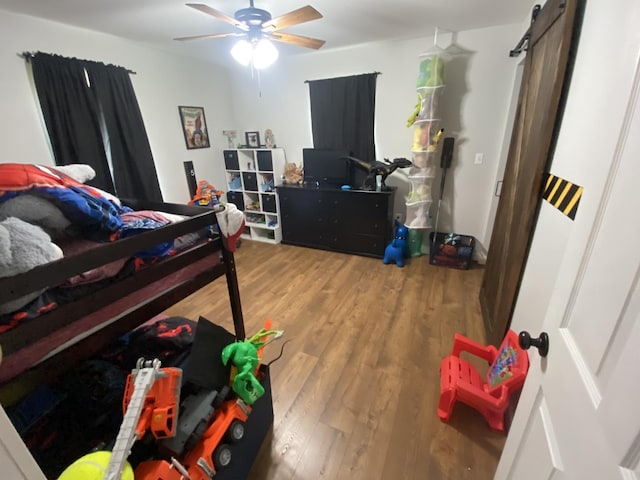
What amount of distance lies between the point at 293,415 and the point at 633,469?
1388 mm

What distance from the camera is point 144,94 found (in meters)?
2.95

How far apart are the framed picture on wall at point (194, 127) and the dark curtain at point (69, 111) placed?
37.9 inches

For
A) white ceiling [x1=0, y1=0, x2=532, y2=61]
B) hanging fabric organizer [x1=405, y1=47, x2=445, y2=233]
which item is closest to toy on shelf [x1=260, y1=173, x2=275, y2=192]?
white ceiling [x1=0, y1=0, x2=532, y2=61]

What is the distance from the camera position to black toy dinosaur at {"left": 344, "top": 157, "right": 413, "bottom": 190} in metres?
2.97

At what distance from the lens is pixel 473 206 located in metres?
3.11

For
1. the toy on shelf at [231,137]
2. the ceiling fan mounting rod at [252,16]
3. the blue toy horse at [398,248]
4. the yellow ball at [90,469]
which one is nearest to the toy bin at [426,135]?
the blue toy horse at [398,248]

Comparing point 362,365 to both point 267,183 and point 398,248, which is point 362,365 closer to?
point 398,248

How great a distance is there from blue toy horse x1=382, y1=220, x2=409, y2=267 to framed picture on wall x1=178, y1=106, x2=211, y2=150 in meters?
2.79

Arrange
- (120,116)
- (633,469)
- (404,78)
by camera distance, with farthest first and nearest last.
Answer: (404,78), (120,116), (633,469)

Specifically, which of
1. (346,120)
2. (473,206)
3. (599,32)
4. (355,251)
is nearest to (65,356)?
(599,32)

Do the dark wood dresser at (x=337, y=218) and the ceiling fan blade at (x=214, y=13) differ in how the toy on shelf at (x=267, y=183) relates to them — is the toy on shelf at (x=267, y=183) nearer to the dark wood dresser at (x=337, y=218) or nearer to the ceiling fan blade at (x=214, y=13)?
the dark wood dresser at (x=337, y=218)

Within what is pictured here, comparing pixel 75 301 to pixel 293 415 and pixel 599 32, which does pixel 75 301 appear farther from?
pixel 599 32

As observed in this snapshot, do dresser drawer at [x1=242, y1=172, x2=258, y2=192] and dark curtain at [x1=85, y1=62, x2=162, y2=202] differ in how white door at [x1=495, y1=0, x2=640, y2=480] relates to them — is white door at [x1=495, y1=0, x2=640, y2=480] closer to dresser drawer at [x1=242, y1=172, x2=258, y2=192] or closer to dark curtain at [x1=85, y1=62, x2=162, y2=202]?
dark curtain at [x1=85, y1=62, x2=162, y2=202]

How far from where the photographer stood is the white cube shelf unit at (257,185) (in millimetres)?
3658
